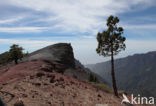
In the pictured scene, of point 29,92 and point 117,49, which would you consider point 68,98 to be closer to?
point 29,92

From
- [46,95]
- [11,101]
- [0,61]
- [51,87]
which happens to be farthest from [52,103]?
[0,61]

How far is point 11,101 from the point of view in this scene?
11977mm

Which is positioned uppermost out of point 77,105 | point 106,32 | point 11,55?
point 106,32

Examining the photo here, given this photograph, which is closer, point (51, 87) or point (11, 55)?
point (51, 87)

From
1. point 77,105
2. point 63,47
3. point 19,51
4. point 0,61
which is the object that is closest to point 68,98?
point 77,105

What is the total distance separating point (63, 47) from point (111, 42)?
1336 inches

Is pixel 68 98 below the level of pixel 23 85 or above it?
below

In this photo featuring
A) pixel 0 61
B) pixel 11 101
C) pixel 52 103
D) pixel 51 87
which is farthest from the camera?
pixel 0 61

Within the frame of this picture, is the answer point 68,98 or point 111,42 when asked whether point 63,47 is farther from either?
→ point 68,98

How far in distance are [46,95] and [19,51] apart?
29.0m

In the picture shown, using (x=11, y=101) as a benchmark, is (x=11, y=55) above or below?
above

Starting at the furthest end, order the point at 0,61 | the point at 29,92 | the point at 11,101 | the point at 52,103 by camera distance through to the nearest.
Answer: the point at 0,61
the point at 29,92
the point at 52,103
the point at 11,101

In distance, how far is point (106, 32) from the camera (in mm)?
26203

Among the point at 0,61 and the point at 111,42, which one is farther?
the point at 0,61
